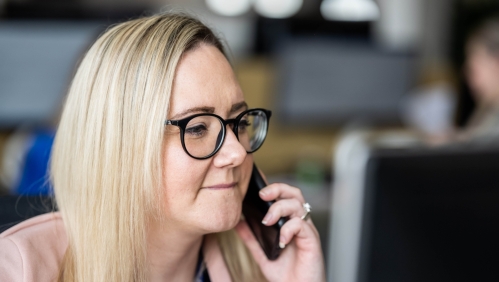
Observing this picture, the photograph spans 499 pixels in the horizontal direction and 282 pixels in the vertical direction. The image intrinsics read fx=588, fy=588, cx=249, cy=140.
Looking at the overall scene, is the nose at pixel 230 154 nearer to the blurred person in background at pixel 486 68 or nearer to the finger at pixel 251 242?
the finger at pixel 251 242

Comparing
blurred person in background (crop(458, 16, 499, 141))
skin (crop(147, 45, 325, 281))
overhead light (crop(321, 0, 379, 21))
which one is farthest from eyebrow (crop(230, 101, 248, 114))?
overhead light (crop(321, 0, 379, 21))

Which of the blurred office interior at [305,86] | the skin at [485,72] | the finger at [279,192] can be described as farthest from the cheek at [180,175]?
the skin at [485,72]

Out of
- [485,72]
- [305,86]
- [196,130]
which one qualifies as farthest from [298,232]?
[305,86]

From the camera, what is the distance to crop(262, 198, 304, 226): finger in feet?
3.82

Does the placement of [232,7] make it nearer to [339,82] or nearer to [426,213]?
[339,82]

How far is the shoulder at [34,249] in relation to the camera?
3.11 feet

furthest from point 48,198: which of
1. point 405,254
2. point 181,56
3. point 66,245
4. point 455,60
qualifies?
point 455,60

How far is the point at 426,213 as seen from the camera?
0.83m

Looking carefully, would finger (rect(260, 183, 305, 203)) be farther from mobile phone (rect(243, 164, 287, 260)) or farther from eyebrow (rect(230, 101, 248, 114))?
eyebrow (rect(230, 101, 248, 114))

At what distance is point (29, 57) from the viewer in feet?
11.2

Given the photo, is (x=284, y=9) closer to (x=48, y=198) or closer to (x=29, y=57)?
(x=29, y=57)

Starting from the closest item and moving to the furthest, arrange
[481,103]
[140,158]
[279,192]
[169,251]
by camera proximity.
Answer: [140,158] < [169,251] < [279,192] < [481,103]

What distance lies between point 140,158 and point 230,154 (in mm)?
149

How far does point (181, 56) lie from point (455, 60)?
19.0ft
